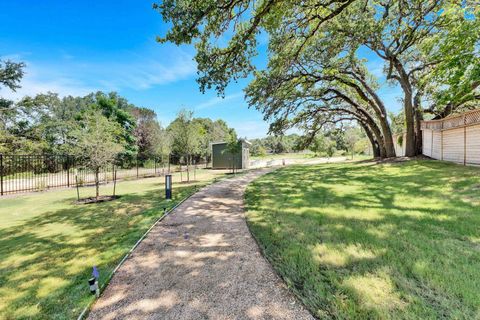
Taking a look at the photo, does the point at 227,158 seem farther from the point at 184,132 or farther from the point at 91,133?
the point at 91,133

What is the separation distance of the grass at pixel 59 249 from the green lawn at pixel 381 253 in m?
2.65

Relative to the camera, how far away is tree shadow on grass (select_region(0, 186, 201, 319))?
2.52 meters

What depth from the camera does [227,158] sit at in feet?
83.1

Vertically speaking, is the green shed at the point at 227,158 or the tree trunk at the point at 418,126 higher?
the tree trunk at the point at 418,126

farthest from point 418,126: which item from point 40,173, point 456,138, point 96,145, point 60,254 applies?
point 40,173

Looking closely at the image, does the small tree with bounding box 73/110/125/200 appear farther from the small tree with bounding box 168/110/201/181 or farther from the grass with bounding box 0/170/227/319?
the small tree with bounding box 168/110/201/181

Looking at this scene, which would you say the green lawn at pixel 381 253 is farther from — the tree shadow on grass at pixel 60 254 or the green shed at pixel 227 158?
the green shed at pixel 227 158

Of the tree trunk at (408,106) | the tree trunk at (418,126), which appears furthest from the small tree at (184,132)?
the tree trunk at (418,126)

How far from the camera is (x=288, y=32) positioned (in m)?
8.84

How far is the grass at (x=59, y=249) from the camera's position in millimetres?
2535

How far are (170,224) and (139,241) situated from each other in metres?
1.07

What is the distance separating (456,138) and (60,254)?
17.0 meters

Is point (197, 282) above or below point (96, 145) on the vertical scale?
below

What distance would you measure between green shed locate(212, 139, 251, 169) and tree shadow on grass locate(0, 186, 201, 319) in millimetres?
17608
